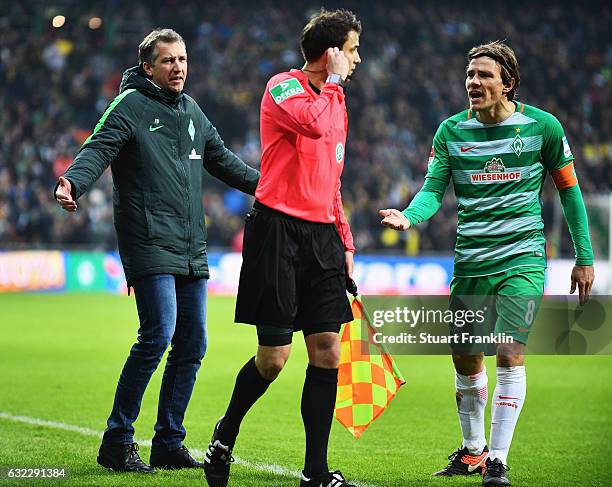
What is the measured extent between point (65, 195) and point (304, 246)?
1.15 m

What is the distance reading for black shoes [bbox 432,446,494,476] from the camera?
221 inches

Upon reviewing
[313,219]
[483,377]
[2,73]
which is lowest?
[483,377]

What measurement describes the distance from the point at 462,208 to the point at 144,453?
7.39ft

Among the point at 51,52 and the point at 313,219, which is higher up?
the point at 51,52

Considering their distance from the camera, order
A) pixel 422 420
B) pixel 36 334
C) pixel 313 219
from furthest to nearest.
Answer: pixel 36 334, pixel 422 420, pixel 313 219

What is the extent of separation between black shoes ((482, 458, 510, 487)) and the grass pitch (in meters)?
0.15

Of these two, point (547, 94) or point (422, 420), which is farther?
point (547, 94)

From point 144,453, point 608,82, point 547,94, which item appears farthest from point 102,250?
point 144,453

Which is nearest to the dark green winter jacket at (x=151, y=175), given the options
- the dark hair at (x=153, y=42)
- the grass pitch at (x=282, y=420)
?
the dark hair at (x=153, y=42)

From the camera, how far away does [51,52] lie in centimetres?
2720

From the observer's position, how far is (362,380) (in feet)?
19.2

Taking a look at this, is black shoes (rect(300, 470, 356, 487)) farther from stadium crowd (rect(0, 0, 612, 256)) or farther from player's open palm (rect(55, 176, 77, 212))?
stadium crowd (rect(0, 0, 612, 256))

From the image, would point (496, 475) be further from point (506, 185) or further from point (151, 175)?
point (151, 175)

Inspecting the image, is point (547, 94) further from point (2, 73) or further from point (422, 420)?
point (422, 420)
